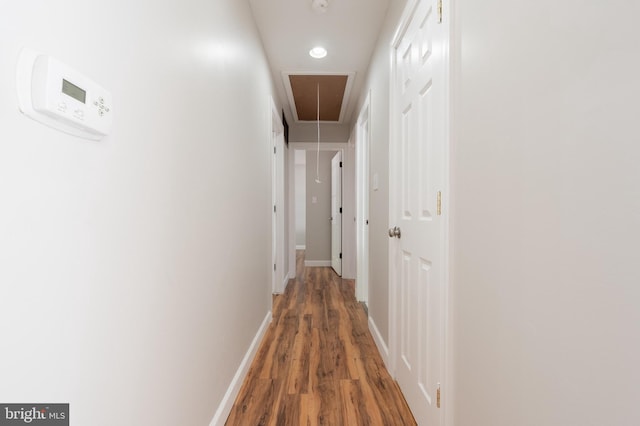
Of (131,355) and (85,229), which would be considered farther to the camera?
(131,355)

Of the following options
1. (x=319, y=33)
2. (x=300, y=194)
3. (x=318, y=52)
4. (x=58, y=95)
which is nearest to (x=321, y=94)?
(x=318, y=52)

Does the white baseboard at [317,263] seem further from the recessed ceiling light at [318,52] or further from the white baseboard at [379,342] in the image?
the recessed ceiling light at [318,52]

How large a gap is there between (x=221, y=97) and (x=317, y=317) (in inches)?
90.8

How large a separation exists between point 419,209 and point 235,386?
4.45 ft

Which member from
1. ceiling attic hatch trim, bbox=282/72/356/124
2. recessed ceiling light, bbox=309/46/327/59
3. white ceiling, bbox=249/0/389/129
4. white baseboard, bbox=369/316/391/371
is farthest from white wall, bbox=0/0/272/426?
ceiling attic hatch trim, bbox=282/72/356/124

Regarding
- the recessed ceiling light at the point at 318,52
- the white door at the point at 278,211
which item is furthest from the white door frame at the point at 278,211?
the recessed ceiling light at the point at 318,52

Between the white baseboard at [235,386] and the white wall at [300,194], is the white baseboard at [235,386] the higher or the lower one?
the lower one

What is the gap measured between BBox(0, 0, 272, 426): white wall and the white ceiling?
0.87m

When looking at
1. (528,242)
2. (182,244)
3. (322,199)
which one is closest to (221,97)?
(182,244)

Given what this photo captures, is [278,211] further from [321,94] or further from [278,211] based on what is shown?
[321,94]

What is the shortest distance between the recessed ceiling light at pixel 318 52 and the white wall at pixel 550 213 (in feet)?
6.57

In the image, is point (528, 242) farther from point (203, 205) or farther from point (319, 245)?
point (319, 245)

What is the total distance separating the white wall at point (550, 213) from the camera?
0.54 meters

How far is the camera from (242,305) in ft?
6.64
